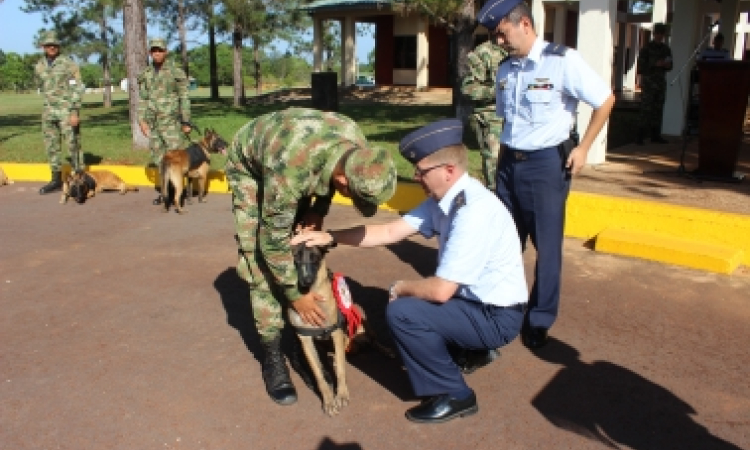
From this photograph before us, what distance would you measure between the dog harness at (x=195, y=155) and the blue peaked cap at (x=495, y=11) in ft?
16.9

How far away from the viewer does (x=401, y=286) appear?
10.7ft

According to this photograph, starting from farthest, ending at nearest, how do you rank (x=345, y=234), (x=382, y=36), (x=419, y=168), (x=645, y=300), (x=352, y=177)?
(x=382, y=36), (x=645, y=300), (x=345, y=234), (x=419, y=168), (x=352, y=177)

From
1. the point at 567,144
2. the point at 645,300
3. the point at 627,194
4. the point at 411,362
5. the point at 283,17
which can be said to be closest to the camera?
the point at 411,362

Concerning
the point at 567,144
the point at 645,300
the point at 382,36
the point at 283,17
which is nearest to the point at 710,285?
the point at 645,300

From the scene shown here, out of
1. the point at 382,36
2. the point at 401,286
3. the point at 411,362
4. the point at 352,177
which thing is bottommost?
the point at 411,362

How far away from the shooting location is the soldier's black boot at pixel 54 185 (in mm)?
9312

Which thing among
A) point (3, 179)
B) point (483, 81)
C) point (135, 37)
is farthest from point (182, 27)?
point (483, 81)

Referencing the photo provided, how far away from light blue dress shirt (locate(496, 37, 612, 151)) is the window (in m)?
25.8

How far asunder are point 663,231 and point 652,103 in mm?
6229

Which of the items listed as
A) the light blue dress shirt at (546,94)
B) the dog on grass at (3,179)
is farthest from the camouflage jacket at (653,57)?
the dog on grass at (3,179)

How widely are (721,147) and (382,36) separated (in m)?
24.1

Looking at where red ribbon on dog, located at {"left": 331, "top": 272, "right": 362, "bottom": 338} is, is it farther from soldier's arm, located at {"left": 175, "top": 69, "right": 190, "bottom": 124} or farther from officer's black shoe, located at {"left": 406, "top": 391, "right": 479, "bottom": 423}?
soldier's arm, located at {"left": 175, "top": 69, "right": 190, "bottom": 124}

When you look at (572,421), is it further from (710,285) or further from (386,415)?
(710,285)

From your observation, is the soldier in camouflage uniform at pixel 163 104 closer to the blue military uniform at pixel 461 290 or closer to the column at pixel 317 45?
the blue military uniform at pixel 461 290
